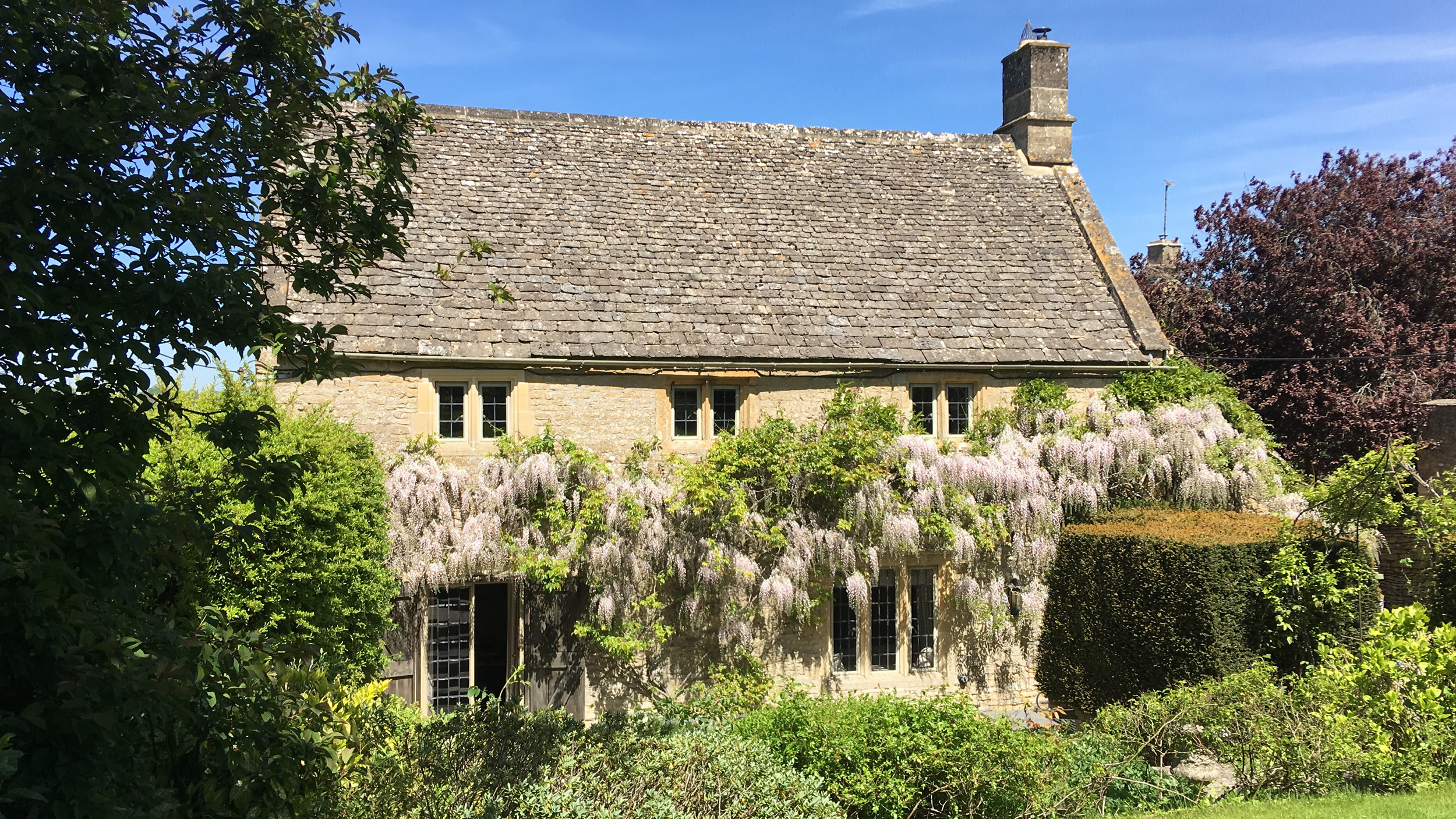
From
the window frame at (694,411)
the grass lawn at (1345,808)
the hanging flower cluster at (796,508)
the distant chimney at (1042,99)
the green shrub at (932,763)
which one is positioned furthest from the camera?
the distant chimney at (1042,99)

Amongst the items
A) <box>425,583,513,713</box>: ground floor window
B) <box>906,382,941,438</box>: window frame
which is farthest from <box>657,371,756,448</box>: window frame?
A: <box>425,583,513,713</box>: ground floor window

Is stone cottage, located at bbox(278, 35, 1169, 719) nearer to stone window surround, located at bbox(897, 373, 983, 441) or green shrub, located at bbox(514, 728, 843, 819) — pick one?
stone window surround, located at bbox(897, 373, 983, 441)

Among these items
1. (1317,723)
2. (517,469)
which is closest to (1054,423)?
(1317,723)

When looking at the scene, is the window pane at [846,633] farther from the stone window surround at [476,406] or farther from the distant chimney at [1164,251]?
the distant chimney at [1164,251]

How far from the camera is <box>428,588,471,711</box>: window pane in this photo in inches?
482

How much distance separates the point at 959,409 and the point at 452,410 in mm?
6815

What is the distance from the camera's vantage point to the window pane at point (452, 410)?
12.2 m

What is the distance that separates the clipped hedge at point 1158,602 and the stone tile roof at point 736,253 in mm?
2825

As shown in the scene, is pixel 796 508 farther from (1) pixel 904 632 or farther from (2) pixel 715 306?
(2) pixel 715 306

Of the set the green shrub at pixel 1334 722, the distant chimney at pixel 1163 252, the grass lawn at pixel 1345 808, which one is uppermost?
the distant chimney at pixel 1163 252

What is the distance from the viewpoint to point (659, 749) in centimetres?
720

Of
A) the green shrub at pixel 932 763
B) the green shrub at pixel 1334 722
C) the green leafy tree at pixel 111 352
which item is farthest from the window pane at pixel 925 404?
the green leafy tree at pixel 111 352

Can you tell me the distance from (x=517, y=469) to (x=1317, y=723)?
27.6ft

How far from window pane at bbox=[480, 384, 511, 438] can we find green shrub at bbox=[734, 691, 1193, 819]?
538 cm
